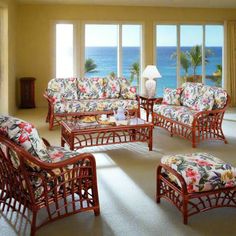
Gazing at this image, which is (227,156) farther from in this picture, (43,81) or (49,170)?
(43,81)

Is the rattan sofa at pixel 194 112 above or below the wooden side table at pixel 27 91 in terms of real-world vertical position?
below

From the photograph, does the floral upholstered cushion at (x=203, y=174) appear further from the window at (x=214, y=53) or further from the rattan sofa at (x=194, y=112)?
the window at (x=214, y=53)

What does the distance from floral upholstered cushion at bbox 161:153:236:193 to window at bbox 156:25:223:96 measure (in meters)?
6.44

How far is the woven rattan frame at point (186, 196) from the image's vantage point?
2.71 metres

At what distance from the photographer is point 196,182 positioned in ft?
8.91

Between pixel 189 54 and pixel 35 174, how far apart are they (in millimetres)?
7630

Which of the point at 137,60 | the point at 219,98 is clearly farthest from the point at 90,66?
the point at 219,98

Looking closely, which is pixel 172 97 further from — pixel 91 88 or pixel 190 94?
pixel 91 88

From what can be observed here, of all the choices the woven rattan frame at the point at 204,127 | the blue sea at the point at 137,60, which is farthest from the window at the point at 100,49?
the woven rattan frame at the point at 204,127

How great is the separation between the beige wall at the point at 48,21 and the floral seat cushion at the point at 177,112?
10.9 feet

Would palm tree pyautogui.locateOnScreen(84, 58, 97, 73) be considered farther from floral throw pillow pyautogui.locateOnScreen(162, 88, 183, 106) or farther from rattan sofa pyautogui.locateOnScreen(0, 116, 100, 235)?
rattan sofa pyautogui.locateOnScreen(0, 116, 100, 235)

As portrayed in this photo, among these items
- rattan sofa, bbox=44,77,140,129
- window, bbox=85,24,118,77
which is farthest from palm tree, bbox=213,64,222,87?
rattan sofa, bbox=44,77,140,129

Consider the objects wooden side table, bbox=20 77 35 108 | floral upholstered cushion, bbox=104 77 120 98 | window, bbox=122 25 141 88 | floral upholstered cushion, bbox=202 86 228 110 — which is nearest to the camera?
floral upholstered cushion, bbox=202 86 228 110

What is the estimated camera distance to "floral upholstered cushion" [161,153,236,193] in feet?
8.93
